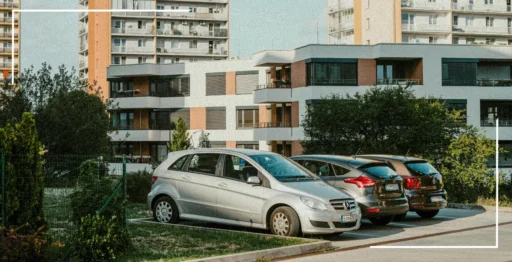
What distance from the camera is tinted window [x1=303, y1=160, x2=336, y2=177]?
1608 centimetres

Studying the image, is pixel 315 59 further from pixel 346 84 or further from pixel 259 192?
pixel 259 192

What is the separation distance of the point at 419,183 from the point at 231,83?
167 feet

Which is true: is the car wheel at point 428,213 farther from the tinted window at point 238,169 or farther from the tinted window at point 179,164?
the tinted window at point 179,164

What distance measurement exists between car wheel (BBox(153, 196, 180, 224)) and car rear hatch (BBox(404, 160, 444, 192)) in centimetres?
610

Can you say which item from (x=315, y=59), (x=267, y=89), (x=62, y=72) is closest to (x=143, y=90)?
(x=267, y=89)

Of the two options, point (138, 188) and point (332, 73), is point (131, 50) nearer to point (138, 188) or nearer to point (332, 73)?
point (332, 73)

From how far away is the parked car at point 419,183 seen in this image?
17.5 m

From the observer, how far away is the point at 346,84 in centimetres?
5584

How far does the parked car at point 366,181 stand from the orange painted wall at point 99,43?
7634 cm

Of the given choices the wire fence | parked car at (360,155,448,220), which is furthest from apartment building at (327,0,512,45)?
the wire fence

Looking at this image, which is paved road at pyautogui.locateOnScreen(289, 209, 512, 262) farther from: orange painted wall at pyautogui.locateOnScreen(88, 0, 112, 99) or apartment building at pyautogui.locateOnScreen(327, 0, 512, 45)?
orange painted wall at pyautogui.locateOnScreen(88, 0, 112, 99)

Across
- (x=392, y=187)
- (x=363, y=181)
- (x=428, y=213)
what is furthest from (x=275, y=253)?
(x=428, y=213)

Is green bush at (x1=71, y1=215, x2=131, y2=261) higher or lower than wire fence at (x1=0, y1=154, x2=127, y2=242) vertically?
lower

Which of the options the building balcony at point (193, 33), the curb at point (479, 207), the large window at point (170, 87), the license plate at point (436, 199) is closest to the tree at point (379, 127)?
the curb at point (479, 207)
